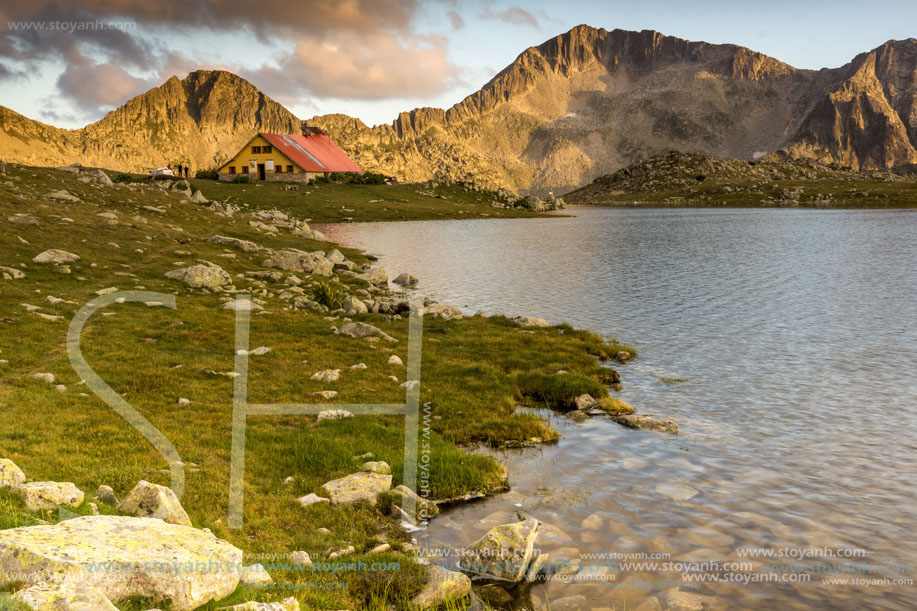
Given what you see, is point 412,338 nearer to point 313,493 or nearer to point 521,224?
point 313,493

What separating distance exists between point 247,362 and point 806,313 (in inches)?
1246

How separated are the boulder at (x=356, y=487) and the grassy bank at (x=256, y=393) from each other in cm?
30

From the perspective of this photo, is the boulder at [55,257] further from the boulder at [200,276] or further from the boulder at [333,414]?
the boulder at [333,414]

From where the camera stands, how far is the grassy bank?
11352 millimetres

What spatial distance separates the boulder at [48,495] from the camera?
8758 mm

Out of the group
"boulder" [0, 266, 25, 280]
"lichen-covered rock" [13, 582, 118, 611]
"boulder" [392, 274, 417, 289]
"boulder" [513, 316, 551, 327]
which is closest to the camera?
"lichen-covered rock" [13, 582, 118, 611]

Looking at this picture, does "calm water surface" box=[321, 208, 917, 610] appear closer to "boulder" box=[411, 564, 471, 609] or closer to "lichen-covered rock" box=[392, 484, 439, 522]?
"lichen-covered rock" box=[392, 484, 439, 522]

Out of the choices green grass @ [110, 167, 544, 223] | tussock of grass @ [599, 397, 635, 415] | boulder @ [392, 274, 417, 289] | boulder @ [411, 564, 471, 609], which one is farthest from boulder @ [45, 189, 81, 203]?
boulder @ [411, 564, 471, 609]

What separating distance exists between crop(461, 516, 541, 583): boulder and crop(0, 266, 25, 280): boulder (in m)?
27.2

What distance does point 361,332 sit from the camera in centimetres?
2692

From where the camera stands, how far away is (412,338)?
2814 centimetres

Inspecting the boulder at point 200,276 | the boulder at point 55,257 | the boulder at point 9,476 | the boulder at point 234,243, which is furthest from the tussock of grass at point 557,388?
the boulder at point 234,243

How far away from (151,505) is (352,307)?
77.6ft

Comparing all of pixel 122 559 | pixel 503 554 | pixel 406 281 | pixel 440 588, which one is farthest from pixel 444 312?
pixel 122 559
